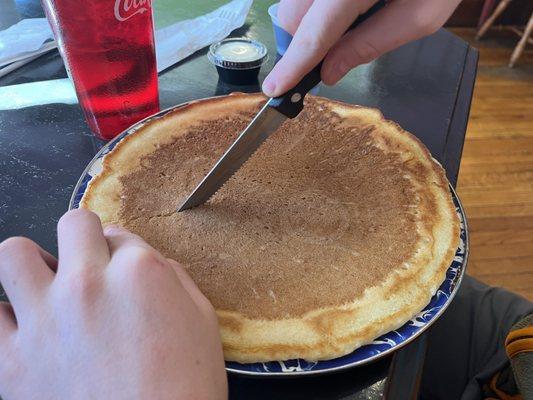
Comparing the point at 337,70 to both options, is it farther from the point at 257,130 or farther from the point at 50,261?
the point at 50,261

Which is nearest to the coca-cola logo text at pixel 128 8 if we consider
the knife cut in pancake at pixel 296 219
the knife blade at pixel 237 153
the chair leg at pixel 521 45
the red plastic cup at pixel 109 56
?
the red plastic cup at pixel 109 56

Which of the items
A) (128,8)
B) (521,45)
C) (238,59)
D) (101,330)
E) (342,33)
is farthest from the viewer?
(521,45)

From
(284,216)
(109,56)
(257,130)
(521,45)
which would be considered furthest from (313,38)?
(521,45)

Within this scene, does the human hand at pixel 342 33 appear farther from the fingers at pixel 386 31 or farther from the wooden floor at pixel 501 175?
the wooden floor at pixel 501 175

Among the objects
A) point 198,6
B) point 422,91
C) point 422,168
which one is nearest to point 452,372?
point 422,168

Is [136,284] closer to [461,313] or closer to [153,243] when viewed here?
[153,243]

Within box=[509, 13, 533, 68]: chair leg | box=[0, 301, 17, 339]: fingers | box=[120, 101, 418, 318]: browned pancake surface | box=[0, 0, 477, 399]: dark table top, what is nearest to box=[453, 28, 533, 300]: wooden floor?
box=[509, 13, 533, 68]: chair leg
